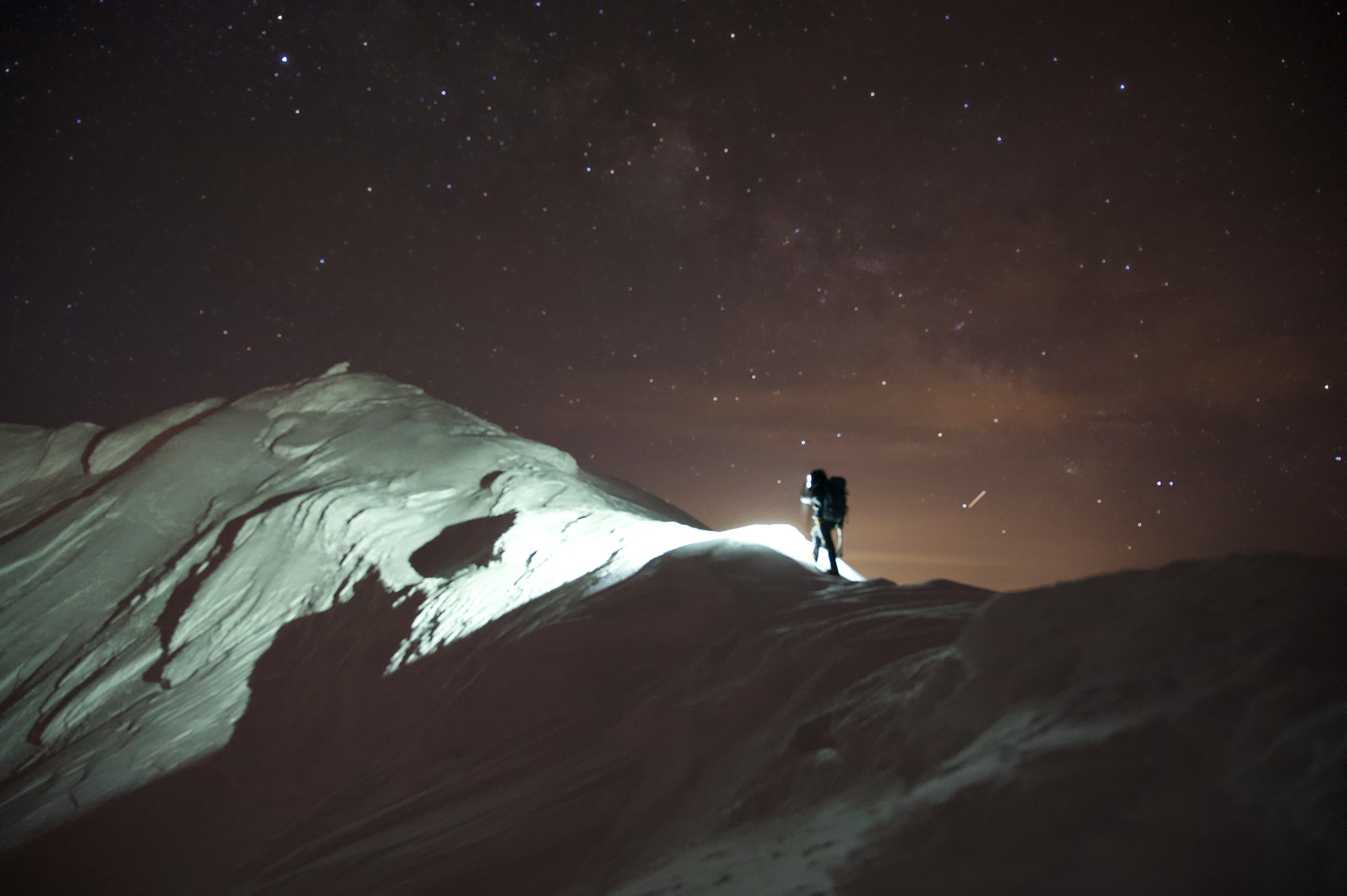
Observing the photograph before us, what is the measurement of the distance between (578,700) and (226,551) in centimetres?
1453

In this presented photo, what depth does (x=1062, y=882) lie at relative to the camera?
2.65 metres

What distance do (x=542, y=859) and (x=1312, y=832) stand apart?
5.23 metres

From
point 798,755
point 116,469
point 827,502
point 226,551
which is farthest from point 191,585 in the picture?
point 798,755

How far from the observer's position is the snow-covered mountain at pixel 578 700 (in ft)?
9.71

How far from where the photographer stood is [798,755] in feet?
16.4

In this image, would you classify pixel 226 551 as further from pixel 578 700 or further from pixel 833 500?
pixel 833 500

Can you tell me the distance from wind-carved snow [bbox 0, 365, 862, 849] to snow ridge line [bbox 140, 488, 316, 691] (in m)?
0.06

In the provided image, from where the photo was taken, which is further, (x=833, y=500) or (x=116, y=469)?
(x=116, y=469)

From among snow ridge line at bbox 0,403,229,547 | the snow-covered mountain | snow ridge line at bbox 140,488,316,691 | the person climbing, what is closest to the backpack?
the person climbing

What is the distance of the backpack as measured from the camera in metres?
11.0

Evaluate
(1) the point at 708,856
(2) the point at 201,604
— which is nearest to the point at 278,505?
(2) the point at 201,604

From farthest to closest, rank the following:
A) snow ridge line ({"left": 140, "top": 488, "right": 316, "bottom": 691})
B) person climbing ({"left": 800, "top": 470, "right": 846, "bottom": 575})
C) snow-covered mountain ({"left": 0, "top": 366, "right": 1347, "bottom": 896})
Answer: snow ridge line ({"left": 140, "top": 488, "right": 316, "bottom": 691}), person climbing ({"left": 800, "top": 470, "right": 846, "bottom": 575}), snow-covered mountain ({"left": 0, "top": 366, "right": 1347, "bottom": 896})

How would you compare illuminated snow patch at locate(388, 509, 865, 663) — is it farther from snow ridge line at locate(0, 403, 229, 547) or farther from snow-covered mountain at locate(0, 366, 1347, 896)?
snow ridge line at locate(0, 403, 229, 547)

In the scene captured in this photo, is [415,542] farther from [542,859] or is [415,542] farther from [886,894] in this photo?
[886,894]
